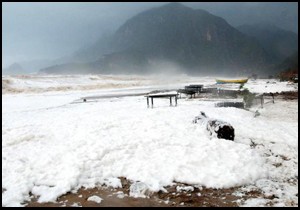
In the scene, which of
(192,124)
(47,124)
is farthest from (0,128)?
(192,124)

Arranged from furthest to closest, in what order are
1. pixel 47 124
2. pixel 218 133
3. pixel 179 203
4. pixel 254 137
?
pixel 47 124
pixel 254 137
pixel 218 133
pixel 179 203

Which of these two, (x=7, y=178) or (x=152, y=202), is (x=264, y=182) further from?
(x=7, y=178)

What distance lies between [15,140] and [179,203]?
7414 millimetres

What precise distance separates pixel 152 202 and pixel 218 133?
15.7 feet

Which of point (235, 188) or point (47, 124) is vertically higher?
point (47, 124)

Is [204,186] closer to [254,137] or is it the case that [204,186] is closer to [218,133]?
[218,133]

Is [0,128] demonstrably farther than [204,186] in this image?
Yes

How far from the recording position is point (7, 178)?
320 inches

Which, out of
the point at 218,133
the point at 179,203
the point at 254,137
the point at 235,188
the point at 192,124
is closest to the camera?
the point at 179,203

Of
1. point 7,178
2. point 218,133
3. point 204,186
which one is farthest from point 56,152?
point 218,133

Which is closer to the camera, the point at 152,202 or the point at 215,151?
the point at 152,202

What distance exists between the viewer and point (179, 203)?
22.6 feet

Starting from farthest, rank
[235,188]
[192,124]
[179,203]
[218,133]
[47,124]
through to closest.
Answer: [47,124] < [192,124] < [218,133] < [235,188] < [179,203]

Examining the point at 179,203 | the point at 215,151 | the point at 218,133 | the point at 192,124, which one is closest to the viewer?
the point at 179,203
